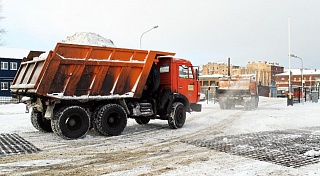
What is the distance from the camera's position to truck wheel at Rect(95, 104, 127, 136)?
1028 cm

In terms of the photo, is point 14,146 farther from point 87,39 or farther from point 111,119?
point 87,39

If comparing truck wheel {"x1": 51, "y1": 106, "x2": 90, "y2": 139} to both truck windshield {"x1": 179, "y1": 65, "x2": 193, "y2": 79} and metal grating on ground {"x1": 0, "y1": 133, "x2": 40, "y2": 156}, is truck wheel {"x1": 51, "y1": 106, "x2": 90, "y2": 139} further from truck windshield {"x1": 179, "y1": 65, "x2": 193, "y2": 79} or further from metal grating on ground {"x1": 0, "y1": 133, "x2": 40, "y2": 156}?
truck windshield {"x1": 179, "y1": 65, "x2": 193, "y2": 79}

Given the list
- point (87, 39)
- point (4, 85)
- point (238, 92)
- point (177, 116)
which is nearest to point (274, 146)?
point (177, 116)

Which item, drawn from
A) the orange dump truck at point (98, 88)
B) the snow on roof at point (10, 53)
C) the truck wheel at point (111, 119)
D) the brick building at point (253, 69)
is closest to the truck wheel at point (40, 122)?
the orange dump truck at point (98, 88)

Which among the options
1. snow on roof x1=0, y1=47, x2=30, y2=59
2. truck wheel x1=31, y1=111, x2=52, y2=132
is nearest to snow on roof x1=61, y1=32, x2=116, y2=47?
truck wheel x1=31, y1=111, x2=52, y2=132

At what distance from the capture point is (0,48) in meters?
51.2

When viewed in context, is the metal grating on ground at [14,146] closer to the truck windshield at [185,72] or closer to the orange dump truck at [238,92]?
the truck windshield at [185,72]

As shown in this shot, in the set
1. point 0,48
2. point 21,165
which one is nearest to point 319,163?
point 21,165

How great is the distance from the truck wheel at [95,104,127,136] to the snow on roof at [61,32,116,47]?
2.84 meters

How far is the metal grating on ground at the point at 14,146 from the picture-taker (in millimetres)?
Result: 7938

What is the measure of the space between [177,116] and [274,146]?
454cm

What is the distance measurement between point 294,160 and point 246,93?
17.0 metres

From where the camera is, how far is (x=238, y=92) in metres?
23.8

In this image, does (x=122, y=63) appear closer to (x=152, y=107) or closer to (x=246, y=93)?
(x=152, y=107)
